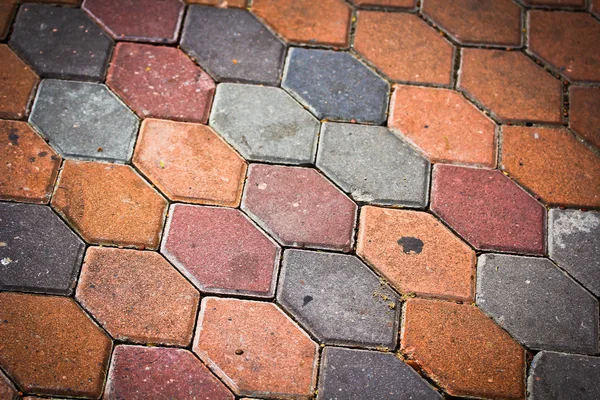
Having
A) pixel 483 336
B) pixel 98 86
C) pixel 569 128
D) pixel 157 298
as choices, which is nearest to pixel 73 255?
pixel 157 298

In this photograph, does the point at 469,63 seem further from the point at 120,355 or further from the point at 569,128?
the point at 120,355

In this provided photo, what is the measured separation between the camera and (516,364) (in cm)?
163

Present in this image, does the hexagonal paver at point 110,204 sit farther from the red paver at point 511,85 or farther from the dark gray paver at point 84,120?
the red paver at point 511,85

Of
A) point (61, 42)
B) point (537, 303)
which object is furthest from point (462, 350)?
point (61, 42)

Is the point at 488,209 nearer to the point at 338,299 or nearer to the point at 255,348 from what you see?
the point at 338,299

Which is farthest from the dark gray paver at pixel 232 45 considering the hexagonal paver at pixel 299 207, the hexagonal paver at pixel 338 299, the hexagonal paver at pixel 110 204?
the hexagonal paver at pixel 338 299

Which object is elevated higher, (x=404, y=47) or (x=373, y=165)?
(x=404, y=47)

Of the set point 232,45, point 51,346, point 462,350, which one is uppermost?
point 232,45

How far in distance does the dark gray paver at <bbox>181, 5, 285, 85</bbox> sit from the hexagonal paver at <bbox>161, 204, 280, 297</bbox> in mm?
523

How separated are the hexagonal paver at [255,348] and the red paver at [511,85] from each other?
105 cm

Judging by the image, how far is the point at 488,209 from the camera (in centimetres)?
178

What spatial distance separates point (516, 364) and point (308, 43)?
1.29m

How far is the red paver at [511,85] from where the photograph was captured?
191cm

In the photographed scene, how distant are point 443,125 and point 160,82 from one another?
1.01 m
